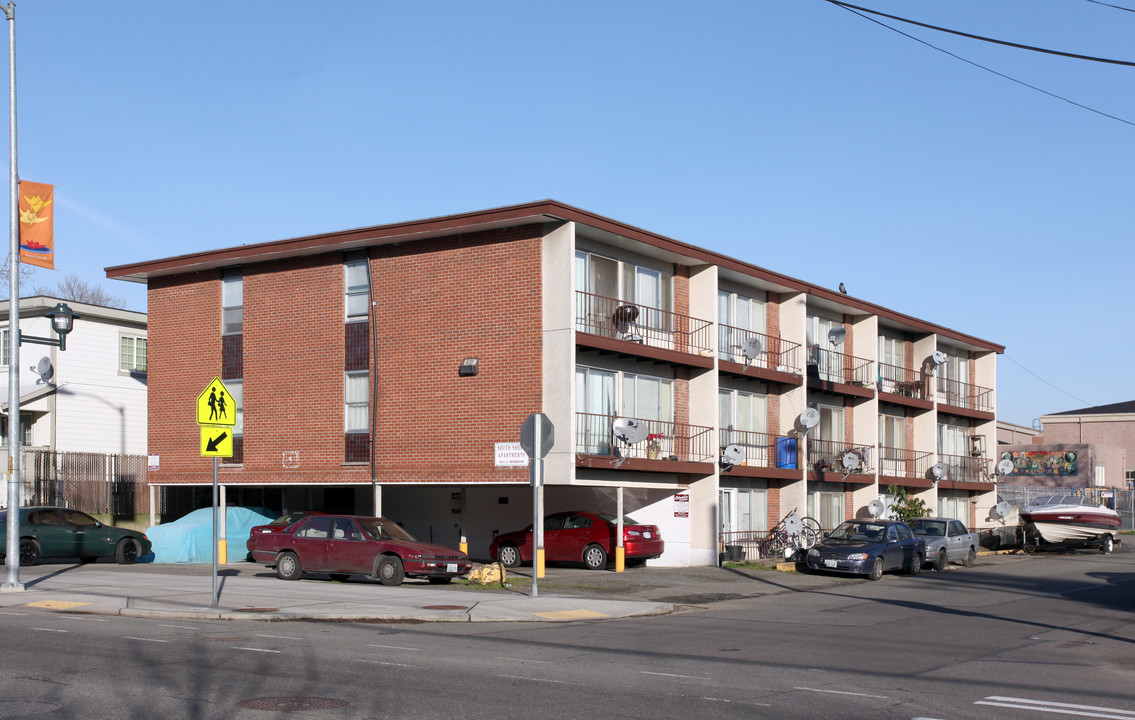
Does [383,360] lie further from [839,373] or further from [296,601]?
[839,373]

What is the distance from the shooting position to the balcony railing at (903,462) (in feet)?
137

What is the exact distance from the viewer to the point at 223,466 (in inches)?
1277

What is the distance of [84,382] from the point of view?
40.0 metres

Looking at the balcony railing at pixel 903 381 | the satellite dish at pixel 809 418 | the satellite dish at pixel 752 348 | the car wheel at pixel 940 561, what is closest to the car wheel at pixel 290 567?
the satellite dish at pixel 752 348

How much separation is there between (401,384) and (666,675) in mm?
18494

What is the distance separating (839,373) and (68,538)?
24606mm

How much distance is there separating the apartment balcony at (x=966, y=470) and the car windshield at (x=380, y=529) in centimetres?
2834

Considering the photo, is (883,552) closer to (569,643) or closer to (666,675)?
(569,643)

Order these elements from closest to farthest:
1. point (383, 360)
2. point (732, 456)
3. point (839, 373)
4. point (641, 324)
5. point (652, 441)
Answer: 1. point (383, 360)
2. point (652, 441)
3. point (641, 324)
4. point (732, 456)
5. point (839, 373)

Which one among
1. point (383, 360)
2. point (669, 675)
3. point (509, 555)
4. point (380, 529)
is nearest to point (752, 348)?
point (509, 555)

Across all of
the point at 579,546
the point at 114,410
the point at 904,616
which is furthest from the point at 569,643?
the point at 114,410

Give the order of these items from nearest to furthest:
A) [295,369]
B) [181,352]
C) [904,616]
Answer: [904,616]
[295,369]
[181,352]

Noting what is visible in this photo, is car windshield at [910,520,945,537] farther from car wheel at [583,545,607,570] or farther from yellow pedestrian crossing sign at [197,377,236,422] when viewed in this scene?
yellow pedestrian crossing sign at [197,377,236,422]

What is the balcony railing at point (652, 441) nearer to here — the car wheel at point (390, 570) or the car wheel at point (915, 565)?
the car wheel at point (915, 565)
